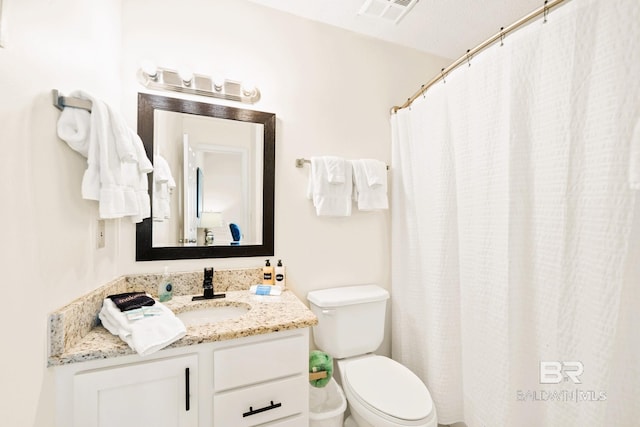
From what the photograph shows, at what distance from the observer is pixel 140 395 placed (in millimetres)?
878

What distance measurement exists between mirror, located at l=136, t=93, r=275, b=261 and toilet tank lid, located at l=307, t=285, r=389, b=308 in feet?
1.26

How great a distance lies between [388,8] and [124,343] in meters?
2.05

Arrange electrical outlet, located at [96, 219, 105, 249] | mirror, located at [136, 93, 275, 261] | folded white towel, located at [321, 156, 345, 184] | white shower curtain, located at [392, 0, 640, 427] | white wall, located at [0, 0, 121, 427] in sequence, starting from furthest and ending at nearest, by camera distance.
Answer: folded white towel, located at [321, 156, 345, 184]
mirror, located at [136, 93, 275, 261]
electrical outlet, located at [96, 219, 105, 249]
white shower curtain, located at [392, 0, 640, 427]
white wall, located at [0, 0, 121, 427]

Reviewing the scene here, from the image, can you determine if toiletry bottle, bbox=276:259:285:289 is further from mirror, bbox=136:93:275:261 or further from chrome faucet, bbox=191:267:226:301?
chrome faucet, bbox=191:267:226:301

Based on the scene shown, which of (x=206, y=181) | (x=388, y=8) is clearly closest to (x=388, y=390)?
(x=206, y=181)

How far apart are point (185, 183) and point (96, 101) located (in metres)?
0.58

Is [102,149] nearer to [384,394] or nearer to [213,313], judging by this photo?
[213,313]

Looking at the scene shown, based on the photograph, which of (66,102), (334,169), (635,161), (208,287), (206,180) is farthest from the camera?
(334,169)

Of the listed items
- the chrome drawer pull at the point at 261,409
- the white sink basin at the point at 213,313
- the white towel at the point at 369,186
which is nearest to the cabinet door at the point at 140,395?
the chrome drawer pull at the point at 261,409

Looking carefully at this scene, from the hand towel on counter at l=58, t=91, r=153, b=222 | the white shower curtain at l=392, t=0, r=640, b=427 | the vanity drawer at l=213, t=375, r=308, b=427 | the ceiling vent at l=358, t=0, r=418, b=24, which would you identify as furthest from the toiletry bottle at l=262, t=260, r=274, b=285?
the ceiling vent at l=358, t=0, r=418, b=24

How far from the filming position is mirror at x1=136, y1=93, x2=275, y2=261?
135 cm

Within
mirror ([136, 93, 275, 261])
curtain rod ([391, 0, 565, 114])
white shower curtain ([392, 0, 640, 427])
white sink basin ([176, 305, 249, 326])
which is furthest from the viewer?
mirror ([136, 93, 275, 261])

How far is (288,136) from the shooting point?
1.60 metres

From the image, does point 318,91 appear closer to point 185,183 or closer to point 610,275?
point 185,183
